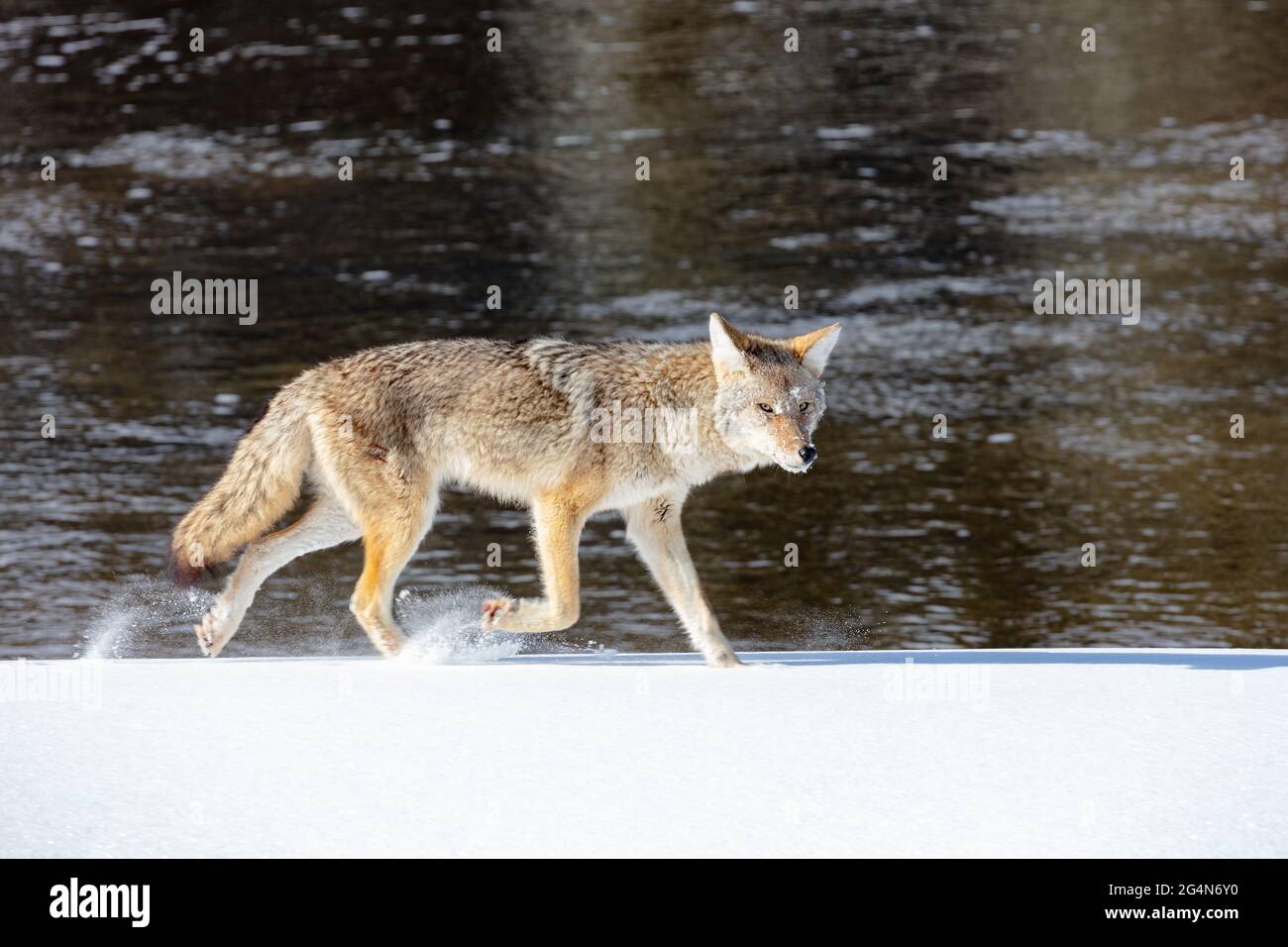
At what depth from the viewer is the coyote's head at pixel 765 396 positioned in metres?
5.98

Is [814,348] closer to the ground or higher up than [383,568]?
higher up

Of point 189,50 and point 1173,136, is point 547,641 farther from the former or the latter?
point 189,50

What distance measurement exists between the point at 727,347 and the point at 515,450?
0.83 metres

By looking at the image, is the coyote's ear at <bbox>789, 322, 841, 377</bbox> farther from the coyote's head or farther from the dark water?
the dark water

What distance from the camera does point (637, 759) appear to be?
463 centimetres

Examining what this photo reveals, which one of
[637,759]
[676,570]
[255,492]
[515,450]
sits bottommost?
[637,759]

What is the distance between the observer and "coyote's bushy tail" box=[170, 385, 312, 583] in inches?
249

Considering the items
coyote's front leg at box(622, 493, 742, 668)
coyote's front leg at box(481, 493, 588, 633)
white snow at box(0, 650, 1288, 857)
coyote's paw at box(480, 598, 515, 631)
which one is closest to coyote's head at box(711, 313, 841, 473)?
coyote's front leg at box(622, 493, 742, 668)

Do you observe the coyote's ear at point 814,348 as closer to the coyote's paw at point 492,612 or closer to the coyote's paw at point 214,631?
the coyote's paw at point 492,612

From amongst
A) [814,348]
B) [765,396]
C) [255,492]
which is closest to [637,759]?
[765,396]

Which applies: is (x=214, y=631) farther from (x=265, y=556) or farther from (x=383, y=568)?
(x=383, y=568)

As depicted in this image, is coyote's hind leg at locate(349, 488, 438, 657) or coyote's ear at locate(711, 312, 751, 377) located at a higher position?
coyote's ear at locate(711, 312, 751, 377)

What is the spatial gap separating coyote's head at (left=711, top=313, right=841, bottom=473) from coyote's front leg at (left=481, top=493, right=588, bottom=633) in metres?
0.62

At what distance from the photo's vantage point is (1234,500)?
10.6m
